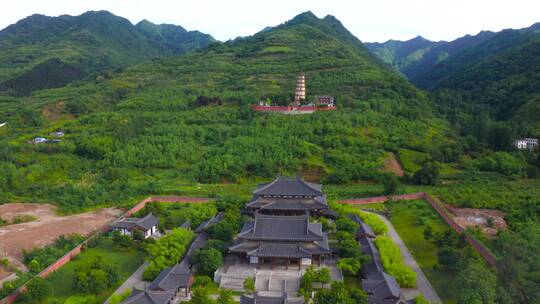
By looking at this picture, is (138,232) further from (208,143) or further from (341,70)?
(341,70)

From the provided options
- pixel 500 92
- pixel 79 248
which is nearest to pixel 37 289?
pixel 79 248

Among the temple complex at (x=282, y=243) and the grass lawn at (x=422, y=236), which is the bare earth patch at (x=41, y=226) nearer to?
the temple complex at (x=282, y=243)

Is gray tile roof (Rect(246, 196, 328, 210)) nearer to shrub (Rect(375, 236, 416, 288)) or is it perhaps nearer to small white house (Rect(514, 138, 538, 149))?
shrub (Rect(375, 236, 416, 288))

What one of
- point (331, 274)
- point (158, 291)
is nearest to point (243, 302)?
point (158, 291)

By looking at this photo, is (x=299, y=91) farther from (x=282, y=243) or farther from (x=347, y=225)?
(x=282, y=243)

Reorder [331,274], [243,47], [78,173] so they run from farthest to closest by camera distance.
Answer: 1. [243,47]
2. [78,173]
3. [331,274]

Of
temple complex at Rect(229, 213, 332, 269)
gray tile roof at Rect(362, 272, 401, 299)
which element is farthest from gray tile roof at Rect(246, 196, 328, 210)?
gray tile roof at Rect(362, 272, 401, 299)
